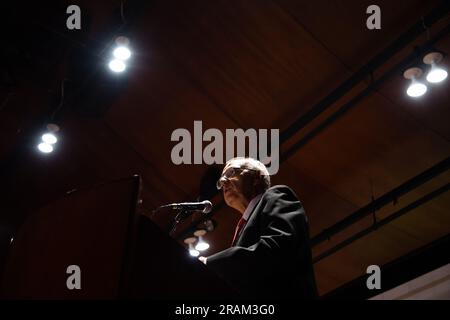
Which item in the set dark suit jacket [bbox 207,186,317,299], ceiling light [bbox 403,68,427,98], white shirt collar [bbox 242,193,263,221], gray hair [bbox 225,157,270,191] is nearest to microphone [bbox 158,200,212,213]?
white shirt collar [bbox 242,193,263,221]

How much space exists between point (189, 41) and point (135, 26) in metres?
0.45

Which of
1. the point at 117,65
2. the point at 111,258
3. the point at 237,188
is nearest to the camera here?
the point at 111,258

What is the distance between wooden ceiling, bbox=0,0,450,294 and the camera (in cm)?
A: 386

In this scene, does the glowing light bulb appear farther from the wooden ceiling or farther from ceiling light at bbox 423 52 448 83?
ceiling light at bbox 423 52 448 83

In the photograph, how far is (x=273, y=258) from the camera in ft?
4.68

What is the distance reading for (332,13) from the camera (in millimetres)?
3676

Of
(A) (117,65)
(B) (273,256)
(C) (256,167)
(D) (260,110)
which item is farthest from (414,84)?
(B) (273,256)

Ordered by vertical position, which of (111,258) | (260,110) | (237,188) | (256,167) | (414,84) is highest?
(260,110)

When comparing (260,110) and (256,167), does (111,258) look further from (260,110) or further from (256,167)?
(260,110)

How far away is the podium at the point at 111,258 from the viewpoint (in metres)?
1.08

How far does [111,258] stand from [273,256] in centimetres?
50

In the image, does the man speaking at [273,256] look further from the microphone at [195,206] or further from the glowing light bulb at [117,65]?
the glowing light bulb at [117,65]

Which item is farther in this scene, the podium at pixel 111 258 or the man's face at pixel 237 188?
the man's face at pixel 237 188

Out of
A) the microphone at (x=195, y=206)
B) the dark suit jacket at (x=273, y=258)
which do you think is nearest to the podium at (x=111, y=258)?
the dark suit jacket at (x=273, y=258)
